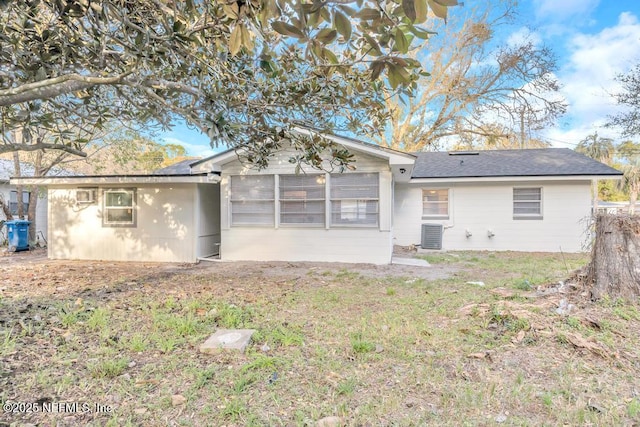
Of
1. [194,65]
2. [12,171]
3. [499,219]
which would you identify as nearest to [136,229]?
[194,65]

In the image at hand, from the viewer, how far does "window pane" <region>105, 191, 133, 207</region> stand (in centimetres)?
943

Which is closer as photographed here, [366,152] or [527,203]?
[366,152]

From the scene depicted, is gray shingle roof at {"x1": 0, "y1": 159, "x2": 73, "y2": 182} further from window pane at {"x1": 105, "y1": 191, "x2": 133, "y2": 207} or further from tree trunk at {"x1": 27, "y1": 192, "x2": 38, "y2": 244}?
window pane at {"x1": 105, "y1": 191, "x2": 133, "y2": 207}

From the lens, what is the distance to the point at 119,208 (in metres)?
9.45

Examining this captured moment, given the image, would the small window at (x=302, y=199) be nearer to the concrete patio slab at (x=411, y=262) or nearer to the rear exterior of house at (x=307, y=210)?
the rear exterior of house at (x=307, y=210)

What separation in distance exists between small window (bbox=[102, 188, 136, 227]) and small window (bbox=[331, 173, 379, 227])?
556cm

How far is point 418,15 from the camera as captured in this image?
1402 millimetres

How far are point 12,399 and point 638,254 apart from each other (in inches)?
264

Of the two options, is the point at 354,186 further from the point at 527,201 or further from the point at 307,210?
the point at 527,201

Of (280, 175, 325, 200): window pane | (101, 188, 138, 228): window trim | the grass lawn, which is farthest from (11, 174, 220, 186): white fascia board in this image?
the grass lawn

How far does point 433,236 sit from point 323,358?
29.4ft

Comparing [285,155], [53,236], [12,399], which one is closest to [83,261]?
[53,236]

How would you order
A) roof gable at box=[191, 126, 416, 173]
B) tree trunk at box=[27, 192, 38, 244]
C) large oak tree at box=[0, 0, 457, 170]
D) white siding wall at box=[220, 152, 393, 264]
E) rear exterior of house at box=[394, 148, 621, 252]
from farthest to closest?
A: tree trunk at box=[27, 192, 38, 244]
rear exterior of house at box=[394, 148, 621, 252]
white siding wall at box=[220, 152, 393, 264]
roof gable at box=[191, 126, 416, 173]
large oak tree at box=[0, 0, 457, 170]

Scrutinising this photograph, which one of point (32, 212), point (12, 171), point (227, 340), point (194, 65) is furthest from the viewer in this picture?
point (12, 171)
